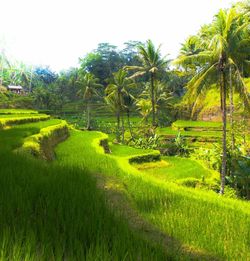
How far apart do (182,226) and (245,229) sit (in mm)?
1006

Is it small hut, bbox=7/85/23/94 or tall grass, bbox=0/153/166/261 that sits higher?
small hut, bbox=7/85/23/94

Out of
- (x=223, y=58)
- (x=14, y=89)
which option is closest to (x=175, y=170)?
(x=223, y=58)

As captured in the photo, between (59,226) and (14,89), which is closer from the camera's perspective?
(59,226)

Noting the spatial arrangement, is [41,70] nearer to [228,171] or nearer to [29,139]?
[228,171]

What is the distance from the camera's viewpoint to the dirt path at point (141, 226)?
358 cm

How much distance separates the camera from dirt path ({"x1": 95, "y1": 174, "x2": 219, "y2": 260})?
3.58 metres

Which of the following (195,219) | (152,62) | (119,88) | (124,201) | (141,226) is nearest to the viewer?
(141,226)

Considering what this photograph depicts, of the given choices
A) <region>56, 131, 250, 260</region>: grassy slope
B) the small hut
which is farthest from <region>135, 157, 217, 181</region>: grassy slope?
the small hut

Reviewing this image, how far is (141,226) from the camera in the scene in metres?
4.73

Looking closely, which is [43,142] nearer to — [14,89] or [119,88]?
[119,88]

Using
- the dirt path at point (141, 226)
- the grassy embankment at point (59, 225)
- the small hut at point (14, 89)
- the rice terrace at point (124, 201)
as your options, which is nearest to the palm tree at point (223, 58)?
the rice terrace at point (124, 201)

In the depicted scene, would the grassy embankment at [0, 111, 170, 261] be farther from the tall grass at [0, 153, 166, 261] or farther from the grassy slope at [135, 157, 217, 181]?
the grassy slope at [135, 157, 217, 181]

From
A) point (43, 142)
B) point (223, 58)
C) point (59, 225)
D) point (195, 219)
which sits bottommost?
point (195, 219)

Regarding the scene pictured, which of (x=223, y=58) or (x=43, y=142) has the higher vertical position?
(x=223, y=58)
